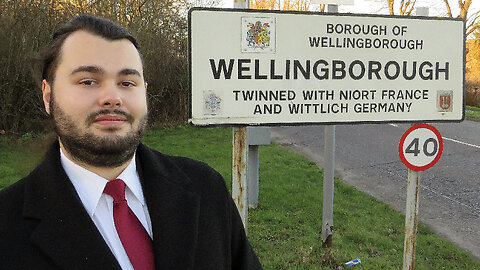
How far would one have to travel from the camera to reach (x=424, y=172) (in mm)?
8812

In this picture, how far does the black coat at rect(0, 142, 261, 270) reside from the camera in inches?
52.1

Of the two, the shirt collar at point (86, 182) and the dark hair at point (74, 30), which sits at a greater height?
the dark hair at point (74, 30)

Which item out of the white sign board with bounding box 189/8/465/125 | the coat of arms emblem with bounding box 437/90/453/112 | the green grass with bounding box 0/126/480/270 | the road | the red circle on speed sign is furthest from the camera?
the road

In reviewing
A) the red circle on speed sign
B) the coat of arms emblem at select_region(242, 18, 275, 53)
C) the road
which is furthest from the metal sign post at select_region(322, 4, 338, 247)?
the coat of arms emblem at select_region(242, 18, 275, 53)

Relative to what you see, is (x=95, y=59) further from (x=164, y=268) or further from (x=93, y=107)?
(x=164, y=268)

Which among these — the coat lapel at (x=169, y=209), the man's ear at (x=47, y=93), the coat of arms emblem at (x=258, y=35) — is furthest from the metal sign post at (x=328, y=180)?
the man's ear at (x=47, y=93)

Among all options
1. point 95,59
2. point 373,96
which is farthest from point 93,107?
point 373,96

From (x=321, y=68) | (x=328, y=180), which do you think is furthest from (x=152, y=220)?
(x=328, y=180)

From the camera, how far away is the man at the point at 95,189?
134cm

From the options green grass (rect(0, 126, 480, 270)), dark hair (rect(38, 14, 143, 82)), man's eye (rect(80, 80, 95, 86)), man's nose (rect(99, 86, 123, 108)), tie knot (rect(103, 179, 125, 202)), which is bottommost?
green grass (rect(0, 126, 480, 270))

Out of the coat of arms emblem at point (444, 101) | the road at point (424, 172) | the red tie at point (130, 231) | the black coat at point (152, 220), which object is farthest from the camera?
the road at point (424, 172)

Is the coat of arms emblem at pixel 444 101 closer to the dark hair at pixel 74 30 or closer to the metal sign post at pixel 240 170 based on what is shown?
the metal sign post at pixel 240 170

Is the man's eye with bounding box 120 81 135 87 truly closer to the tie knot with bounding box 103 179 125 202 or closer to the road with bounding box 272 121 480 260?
the tie knot with bounding box 103 179 125 202

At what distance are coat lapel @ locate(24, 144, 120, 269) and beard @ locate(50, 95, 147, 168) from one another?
102 millimetres
